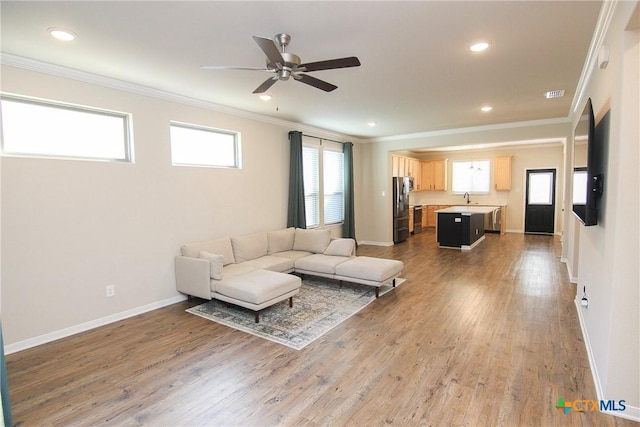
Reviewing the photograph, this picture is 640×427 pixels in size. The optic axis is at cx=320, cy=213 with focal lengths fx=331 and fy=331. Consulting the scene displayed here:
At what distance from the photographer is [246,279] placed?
3.90m

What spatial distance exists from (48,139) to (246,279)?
250cm

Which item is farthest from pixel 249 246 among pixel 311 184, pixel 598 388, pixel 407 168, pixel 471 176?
pixel 471 176

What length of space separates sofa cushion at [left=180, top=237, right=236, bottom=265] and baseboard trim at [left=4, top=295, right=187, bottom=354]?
0.64 meters

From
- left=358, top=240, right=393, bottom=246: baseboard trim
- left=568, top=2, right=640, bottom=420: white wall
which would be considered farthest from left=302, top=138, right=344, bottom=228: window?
left=568, top=2, right=640, bottom=420: white wall

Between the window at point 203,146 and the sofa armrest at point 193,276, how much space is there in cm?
132

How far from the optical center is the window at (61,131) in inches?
124

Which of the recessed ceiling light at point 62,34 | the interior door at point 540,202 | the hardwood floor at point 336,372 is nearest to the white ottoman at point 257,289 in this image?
the hardwood floor at point 336,372

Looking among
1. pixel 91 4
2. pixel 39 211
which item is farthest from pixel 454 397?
pixel 39 211

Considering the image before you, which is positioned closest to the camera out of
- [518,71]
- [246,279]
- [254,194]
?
[518,71]

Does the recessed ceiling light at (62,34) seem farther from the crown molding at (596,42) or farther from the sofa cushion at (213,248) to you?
the crown molding at (596,42)

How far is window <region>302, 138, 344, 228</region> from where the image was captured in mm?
6836

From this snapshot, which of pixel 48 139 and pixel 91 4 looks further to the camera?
pixel 48 139

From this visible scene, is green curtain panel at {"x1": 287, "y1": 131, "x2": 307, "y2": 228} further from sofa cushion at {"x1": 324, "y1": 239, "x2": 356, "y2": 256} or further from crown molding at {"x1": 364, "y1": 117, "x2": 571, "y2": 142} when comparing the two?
crown molding at {"x1": 364, "y1": 117, "x2": 571, "y2": 142}

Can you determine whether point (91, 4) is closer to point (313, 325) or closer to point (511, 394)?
point (313, 325)
